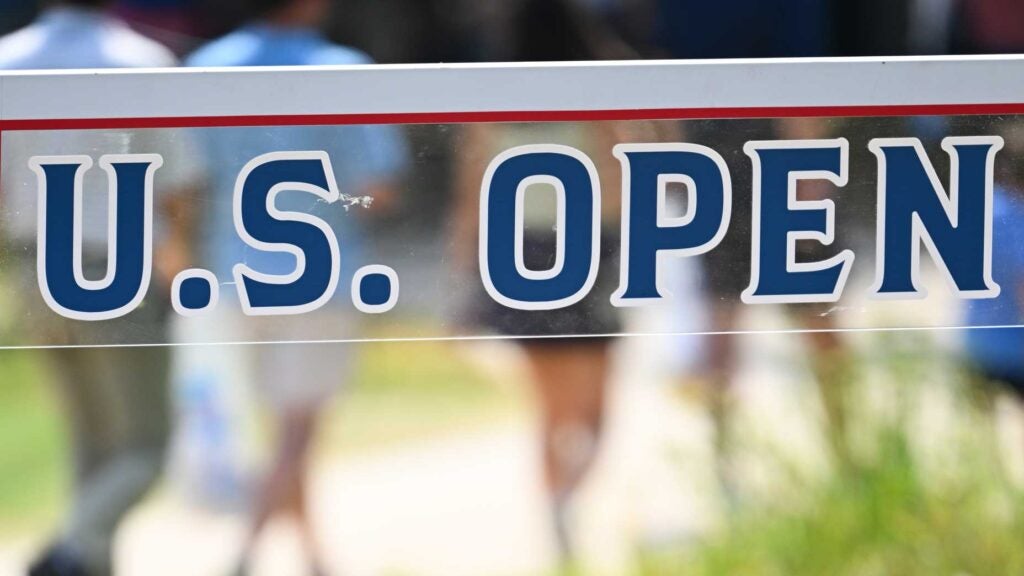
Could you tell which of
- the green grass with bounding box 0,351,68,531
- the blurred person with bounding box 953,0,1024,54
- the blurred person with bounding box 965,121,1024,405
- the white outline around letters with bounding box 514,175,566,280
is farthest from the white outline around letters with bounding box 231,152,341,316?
the blurred person with bounding box 953,0,1024,54

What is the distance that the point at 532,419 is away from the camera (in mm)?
1873

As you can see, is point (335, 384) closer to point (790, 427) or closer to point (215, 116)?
point (215, 116)

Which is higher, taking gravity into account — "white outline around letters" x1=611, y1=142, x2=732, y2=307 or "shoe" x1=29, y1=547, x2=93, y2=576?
"white outline around letters" x1=611, y1=142, x2=732, y2=307

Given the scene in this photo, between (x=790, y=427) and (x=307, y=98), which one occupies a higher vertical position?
(x=307, y=98)

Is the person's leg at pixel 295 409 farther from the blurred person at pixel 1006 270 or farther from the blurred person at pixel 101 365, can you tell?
the blurred person at pixel 1006 270

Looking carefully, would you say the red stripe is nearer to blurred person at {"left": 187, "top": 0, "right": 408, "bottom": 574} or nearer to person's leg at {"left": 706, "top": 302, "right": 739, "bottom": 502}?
blurred person at {"left": 187, "top": 0, "right": 408, "bottom": 574}

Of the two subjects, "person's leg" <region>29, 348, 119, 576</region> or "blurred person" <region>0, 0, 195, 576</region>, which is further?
"person's leg" <region>29, 348, 119, 576</region>

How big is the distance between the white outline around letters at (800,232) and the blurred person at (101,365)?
2.24 feet

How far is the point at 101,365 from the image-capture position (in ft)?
5.81

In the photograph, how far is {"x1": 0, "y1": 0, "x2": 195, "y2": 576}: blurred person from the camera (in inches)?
66.5

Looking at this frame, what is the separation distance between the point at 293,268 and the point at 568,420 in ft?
1.38

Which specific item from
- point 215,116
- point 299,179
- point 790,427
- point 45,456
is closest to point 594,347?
point 790,427

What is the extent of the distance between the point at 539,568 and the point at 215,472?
44 cm

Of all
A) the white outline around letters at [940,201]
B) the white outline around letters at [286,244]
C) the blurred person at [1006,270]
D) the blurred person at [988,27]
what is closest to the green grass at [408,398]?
Result: the white outline around letters at [286,244]
